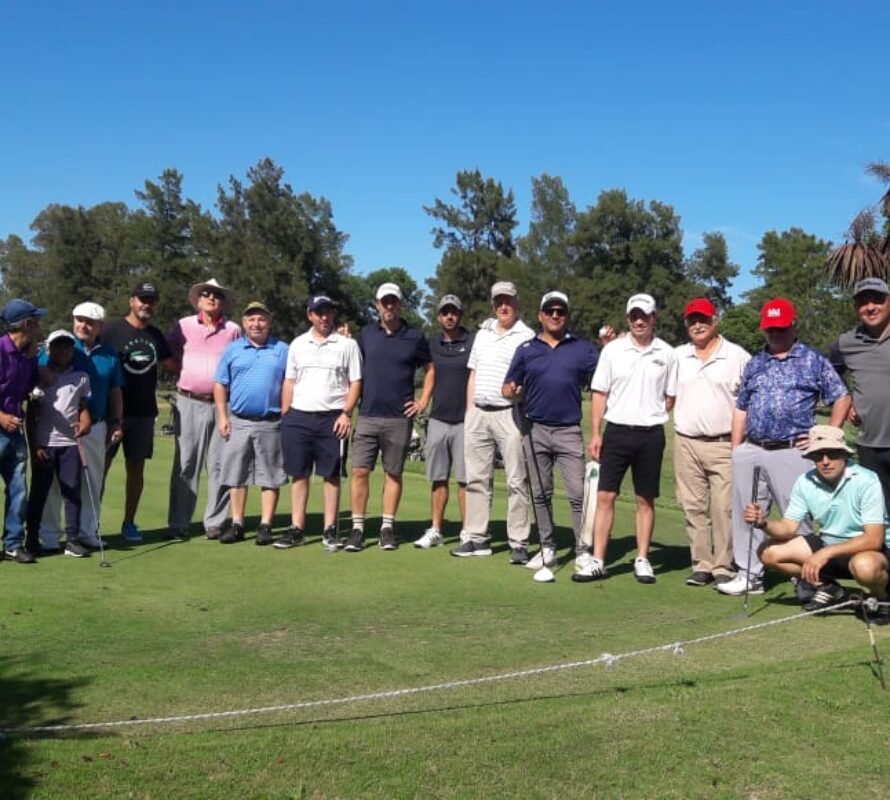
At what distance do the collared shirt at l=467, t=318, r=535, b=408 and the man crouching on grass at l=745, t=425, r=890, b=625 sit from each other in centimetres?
245

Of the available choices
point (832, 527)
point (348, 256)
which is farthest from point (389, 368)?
point (348, 256)

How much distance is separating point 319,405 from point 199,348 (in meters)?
1.38

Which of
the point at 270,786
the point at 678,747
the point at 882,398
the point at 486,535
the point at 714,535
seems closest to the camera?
the point at 270,786

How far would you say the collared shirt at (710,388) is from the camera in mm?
6840

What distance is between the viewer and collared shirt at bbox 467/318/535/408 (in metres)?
7.58

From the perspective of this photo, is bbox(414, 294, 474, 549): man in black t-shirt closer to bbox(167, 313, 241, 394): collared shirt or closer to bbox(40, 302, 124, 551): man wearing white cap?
bbox(167, 313, 241, 394): collared shirt

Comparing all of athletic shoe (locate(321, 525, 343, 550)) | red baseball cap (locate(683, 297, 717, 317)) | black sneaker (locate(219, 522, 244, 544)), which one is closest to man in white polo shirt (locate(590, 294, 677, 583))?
red baseball cap (locate(683, 297, 717, 317))

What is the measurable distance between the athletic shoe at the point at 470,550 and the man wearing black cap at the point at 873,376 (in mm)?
2997

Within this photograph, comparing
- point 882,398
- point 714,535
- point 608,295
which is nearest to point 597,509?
point 714,535

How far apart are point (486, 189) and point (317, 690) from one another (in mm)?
75489

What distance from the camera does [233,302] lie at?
8578 mm

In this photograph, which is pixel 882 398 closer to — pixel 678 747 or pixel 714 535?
pixel 714 535

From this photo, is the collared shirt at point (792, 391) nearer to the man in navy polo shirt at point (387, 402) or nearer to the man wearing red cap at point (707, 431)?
the man wearing red cap at point (707, 431)

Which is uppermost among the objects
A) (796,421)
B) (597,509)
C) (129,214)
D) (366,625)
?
(129,214)
